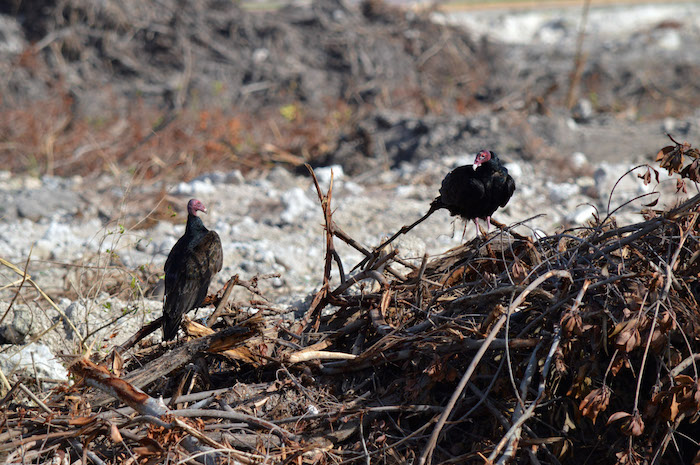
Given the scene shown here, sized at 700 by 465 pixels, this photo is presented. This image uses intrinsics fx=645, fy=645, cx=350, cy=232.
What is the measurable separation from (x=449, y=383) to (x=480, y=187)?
1276 mm

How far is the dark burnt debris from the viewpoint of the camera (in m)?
2.28

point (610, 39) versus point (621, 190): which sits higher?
point (610, 39)

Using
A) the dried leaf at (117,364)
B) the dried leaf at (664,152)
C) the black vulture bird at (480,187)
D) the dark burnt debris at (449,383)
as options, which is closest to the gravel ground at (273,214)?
the black vulture bird at (480,187)

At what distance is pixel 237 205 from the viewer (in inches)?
245

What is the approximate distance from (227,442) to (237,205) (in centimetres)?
403

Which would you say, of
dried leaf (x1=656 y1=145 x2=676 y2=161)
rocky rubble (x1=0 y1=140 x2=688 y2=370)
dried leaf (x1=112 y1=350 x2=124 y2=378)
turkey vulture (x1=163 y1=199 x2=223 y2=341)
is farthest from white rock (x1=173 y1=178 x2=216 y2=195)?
dried leaf (x1=656 y1=145 x2=676 y2=161)

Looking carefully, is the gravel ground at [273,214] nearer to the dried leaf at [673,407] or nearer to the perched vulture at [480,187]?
the perched vulture at [480,187]

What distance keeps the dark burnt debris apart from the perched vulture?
0.77 metres

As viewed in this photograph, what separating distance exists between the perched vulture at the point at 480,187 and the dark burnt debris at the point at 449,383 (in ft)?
2.52

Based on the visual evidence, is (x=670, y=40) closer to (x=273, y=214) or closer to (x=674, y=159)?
(x=273, y=214)

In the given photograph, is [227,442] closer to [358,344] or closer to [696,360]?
[358,344]

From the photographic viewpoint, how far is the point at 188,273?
10.5ft

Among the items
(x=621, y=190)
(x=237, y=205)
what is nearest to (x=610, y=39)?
(x=621, y=190)

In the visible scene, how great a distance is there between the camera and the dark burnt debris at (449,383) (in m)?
2.28
